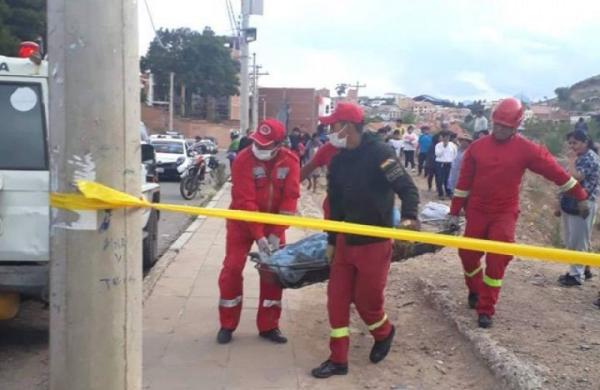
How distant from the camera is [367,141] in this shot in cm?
562

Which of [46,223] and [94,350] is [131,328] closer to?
[94,350]

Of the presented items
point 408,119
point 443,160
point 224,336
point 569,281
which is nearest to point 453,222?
point 569,281

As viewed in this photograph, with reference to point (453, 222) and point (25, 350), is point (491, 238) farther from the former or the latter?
point (25, 350)

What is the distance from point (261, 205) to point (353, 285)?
1069mm

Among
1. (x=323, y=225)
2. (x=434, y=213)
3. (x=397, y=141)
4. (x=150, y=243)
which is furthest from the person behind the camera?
(x=397, y=141)

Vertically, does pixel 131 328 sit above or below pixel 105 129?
below

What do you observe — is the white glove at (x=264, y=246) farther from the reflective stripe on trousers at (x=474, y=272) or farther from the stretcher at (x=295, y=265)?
the reflective stripe on trousers at (x=474, y=272)

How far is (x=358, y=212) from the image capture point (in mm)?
5578

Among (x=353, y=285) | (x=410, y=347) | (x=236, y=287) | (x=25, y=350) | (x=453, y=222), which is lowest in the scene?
(x=25, y=350)

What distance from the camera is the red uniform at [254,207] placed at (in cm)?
618

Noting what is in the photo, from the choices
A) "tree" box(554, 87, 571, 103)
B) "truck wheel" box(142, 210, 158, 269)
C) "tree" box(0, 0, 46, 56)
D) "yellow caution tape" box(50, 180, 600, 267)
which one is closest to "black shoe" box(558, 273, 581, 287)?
"truck wheel" box(142, 210, 158, 269)

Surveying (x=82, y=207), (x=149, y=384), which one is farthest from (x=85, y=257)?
(x=149, y=384)

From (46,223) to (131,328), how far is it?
273 centimetres

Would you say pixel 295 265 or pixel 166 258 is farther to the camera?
pixel 166 258
